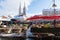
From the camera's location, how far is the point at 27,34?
8562mm

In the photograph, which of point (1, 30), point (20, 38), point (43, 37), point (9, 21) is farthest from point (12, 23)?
point (43, 37)

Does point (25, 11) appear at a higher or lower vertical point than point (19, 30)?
higher

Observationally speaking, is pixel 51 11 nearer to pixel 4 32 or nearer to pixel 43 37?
pixel 43 37

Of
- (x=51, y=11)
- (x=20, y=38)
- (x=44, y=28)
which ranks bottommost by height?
(x=20, y=38)

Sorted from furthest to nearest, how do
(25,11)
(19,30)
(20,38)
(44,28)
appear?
(25,11) < (19,30) < (20,38) < (44,28)

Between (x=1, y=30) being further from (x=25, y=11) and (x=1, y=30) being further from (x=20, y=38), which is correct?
(x=25, y=11)

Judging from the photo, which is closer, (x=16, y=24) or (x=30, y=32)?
(x=30, y=32)

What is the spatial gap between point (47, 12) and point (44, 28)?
5.89 ft

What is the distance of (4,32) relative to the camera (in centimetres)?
957

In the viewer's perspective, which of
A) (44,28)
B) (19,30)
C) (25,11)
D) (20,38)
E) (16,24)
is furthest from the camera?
(25,11)

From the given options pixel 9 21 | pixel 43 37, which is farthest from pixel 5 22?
pixel 43 37

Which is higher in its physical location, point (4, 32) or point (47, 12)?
point (47, 12)

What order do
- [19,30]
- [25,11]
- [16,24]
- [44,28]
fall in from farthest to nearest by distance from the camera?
[25,11]
[16,24]
[19,30]
[44,28]

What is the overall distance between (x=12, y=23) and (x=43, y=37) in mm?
3500
